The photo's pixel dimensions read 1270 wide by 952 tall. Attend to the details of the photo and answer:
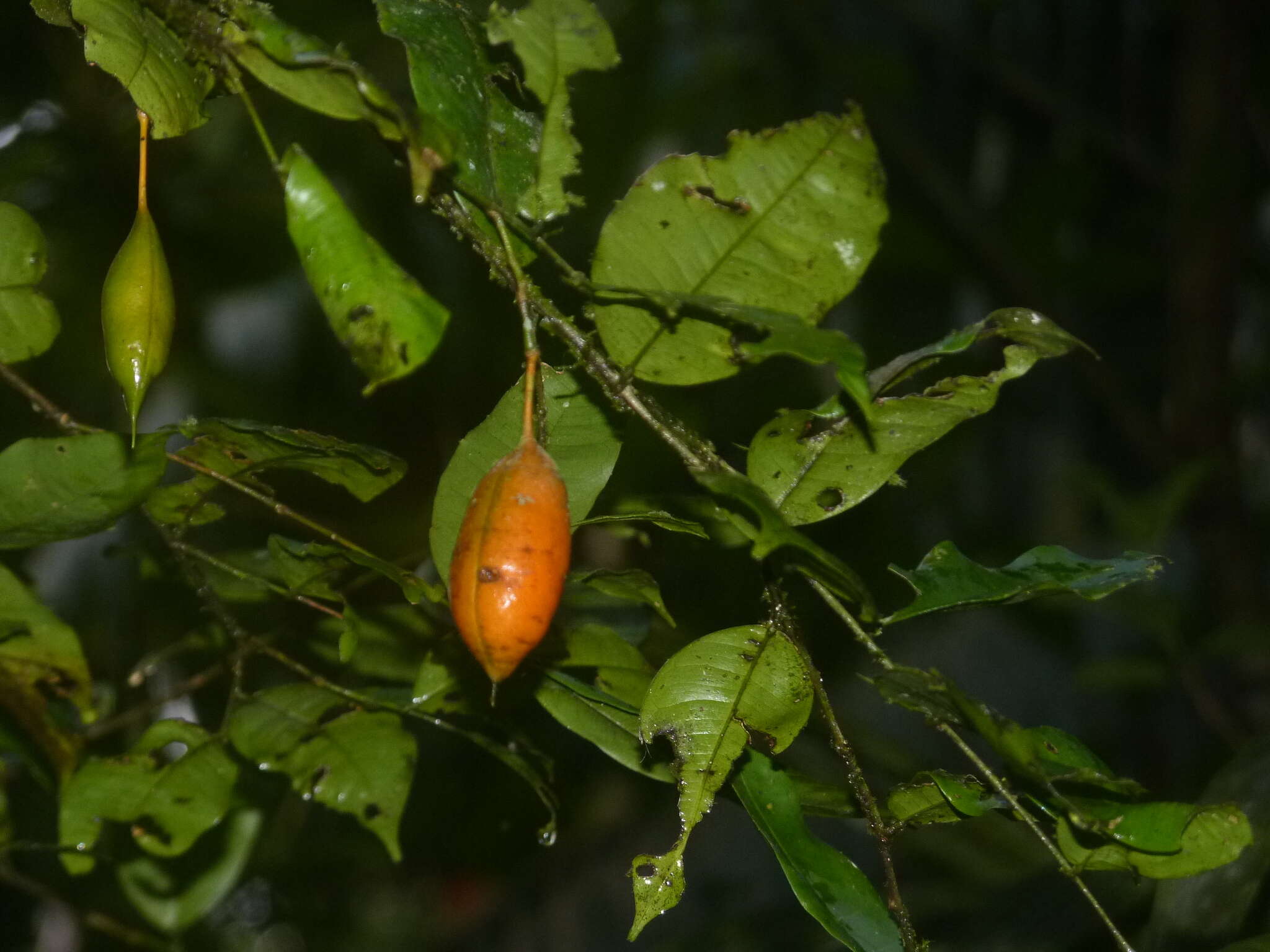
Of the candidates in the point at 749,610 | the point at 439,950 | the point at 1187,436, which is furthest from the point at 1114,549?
the point at 749,610

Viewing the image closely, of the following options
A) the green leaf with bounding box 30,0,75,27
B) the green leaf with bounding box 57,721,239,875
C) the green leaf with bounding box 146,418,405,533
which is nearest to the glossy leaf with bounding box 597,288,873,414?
the green leaf with bounding box 146,418,405,533

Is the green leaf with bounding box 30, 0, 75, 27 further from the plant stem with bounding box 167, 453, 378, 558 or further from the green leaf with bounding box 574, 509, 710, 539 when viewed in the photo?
the green leaf with bounding box 574, 509, 710, 539

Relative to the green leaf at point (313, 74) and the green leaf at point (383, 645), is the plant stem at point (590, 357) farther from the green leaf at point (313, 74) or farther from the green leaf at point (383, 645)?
the green leaf at point (383, 645)

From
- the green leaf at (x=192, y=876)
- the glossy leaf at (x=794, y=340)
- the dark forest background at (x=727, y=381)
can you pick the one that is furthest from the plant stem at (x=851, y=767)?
the green leaf at (x=192, y=876)

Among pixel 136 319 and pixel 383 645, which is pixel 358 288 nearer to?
pixel 136 319

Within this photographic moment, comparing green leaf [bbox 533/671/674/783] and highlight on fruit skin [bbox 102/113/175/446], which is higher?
highlight on fruit skin [bbox 102/113/175/446]

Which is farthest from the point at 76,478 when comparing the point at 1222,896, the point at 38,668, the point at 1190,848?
the point at 1222,896

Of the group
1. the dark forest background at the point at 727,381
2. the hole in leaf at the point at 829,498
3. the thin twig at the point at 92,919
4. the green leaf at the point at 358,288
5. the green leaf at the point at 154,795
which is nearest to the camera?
the green leaf at the point at 358,288
